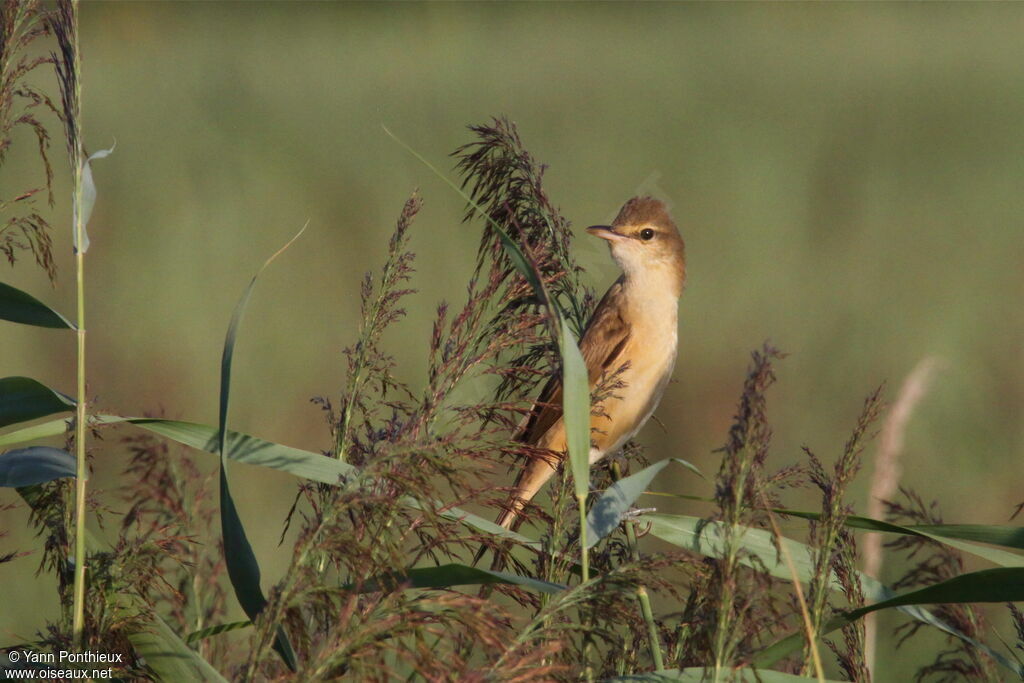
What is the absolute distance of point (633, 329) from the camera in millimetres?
2928

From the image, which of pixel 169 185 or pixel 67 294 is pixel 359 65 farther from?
pixel 67 294

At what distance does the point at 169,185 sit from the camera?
671cm

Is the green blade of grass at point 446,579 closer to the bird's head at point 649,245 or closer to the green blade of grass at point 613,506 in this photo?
the green blade of grass at point 613,506

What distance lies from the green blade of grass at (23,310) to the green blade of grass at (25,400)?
7 cm

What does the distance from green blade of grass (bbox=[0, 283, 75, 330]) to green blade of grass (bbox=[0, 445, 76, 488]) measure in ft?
0.48

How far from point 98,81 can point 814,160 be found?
5002 mm

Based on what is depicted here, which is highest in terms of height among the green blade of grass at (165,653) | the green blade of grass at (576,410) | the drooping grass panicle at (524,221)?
the drooping grass panicle at (524,221)

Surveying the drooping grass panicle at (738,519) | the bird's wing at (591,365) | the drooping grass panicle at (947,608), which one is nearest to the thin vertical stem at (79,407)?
the drooping grass panicle at (738,519)

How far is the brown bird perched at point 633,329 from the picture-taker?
2762 millimetres

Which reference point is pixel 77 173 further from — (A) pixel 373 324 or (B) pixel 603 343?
(B) pixel 603 343

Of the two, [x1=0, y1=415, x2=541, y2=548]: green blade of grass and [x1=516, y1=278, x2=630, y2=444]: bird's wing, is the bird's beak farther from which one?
[x1=0, y1=415, x2=541, y2=548]: green blade of grass

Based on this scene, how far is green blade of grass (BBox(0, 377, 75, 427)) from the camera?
4.25 feet

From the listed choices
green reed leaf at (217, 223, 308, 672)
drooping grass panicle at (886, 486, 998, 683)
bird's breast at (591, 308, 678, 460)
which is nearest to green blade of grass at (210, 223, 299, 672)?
green reed leaf at (217, 223, 308, 672)

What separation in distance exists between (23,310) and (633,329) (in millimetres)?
1859
